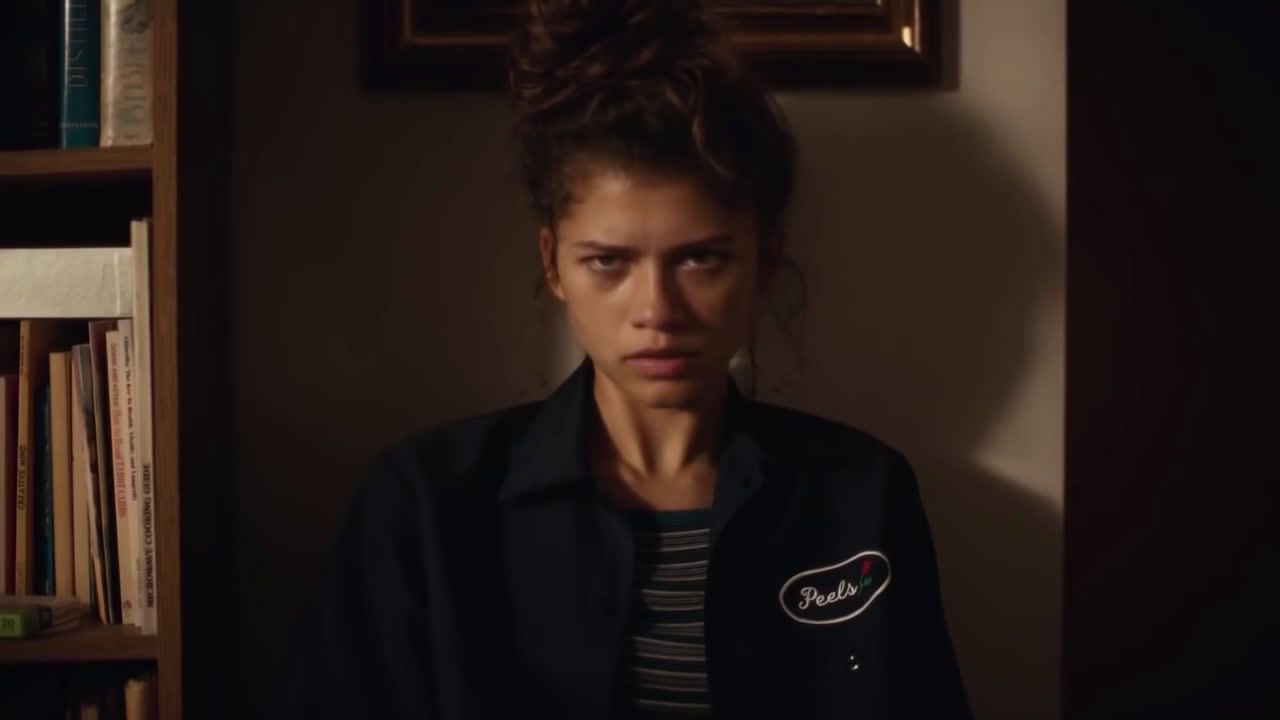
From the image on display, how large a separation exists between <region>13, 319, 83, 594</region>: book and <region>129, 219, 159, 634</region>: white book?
0.32ft

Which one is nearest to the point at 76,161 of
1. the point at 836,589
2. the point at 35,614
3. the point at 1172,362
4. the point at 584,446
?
the point at 35,614

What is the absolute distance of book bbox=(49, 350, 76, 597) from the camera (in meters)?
0.83

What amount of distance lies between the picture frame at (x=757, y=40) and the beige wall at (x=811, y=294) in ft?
0.10

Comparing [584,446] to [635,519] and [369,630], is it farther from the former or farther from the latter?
[369,630]

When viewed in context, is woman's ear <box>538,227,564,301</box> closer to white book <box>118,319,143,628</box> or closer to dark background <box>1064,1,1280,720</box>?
white book <box>118,319,143,628</box>

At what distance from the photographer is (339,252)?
1080 mm

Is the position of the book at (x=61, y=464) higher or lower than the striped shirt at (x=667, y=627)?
higher

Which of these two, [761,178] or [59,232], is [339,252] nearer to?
[59,232]

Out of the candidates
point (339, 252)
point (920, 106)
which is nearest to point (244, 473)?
point (339, 252)

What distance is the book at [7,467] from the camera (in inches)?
32.8

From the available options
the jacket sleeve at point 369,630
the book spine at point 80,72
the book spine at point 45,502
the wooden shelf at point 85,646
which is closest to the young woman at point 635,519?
the jacket sleeve at point 369,630

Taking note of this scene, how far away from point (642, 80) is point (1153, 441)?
1276 millimetres

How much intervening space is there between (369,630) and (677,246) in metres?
0.44

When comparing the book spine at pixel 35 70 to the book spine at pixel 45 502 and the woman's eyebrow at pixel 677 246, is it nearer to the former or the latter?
the book spine at pixel 45 502
